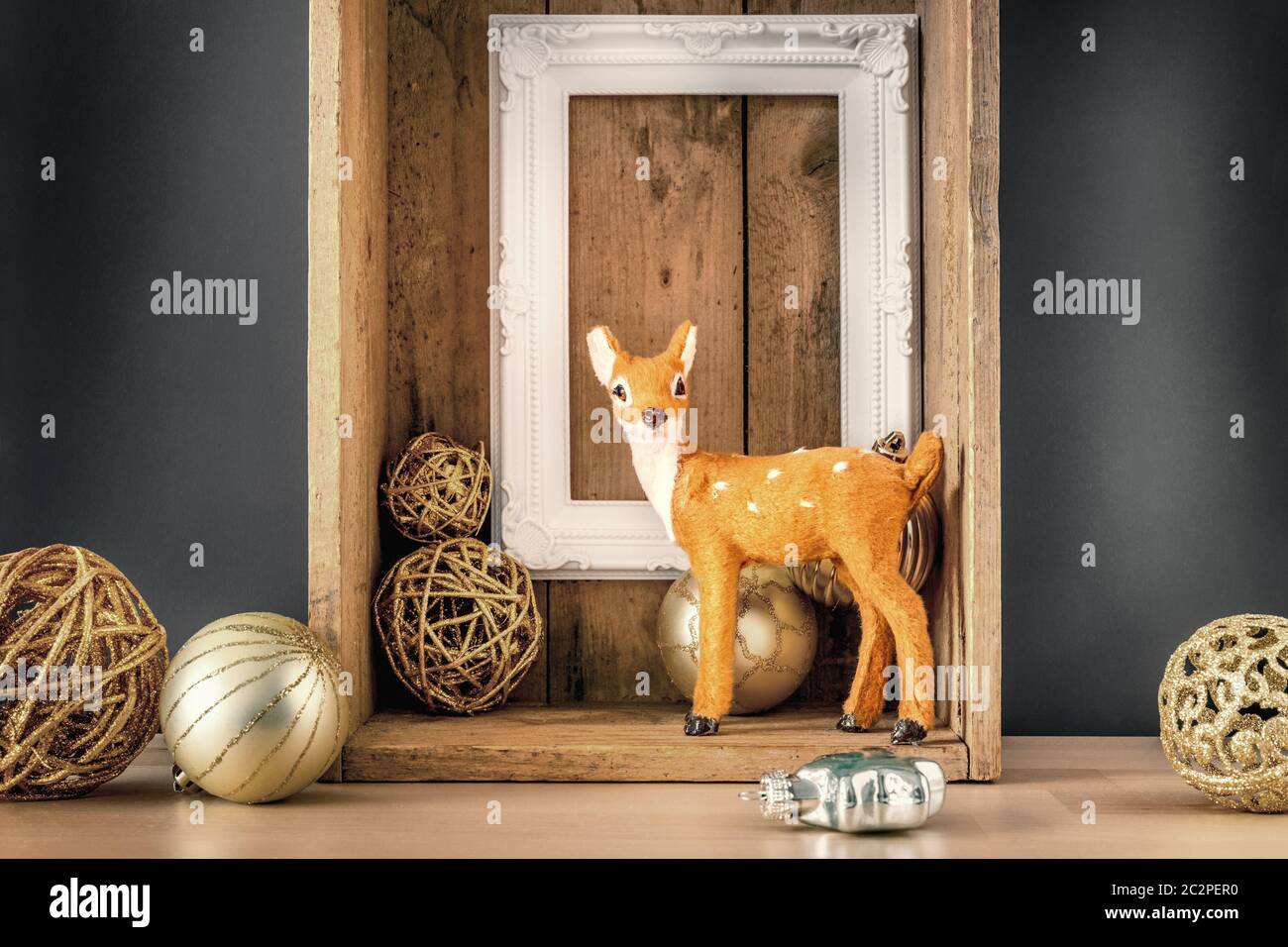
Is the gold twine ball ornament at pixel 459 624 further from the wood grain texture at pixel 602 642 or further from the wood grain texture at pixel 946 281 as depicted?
the wood grain texture at pixel 946 281

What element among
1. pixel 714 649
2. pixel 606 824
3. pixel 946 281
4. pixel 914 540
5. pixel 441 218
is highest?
pixel 441 218

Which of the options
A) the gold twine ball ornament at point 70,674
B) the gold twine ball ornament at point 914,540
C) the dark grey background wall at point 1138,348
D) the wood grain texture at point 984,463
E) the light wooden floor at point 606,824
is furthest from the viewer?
the dark grey background wall at point 1138,348

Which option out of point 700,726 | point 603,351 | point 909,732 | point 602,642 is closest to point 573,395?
point 603,351

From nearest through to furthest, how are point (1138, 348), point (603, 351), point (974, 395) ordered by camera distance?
point (974, 395)
point (603, 351)
point (1138, 348)

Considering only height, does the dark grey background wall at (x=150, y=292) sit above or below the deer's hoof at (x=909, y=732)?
above

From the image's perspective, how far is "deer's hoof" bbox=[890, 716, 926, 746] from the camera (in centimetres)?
121

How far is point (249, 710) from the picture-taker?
1059 millimetres

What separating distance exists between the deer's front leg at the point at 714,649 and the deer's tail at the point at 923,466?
0.64ft

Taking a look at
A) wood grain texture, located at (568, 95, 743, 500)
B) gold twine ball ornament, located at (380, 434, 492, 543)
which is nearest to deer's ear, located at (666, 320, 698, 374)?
wood grain texture, located at (568, 95, 743, 500)

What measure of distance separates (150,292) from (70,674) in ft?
1.85

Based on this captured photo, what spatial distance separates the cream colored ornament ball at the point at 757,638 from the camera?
132 centimetres

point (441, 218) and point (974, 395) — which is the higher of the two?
point (441, 218)

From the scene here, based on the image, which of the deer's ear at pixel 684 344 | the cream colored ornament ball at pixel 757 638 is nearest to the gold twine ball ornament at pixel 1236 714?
the cream colored ornament ball at pixel 757 638

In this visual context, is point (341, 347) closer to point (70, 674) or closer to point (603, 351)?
point (603, 351)
